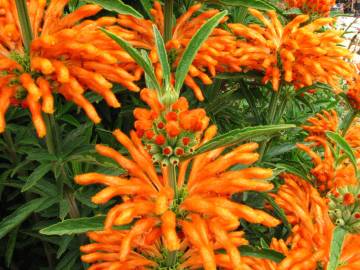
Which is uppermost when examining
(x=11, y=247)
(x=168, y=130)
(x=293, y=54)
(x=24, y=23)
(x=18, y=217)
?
(x=24, y=23)

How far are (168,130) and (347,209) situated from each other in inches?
46.0

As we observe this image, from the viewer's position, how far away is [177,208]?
68.0 inches

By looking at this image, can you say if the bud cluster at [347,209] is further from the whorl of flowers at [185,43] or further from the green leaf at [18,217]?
the green leaf at [18,217]

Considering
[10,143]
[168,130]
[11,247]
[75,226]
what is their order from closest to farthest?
1. [168,130]
2. [75,226]
3. [10,143]
4. [11,247]

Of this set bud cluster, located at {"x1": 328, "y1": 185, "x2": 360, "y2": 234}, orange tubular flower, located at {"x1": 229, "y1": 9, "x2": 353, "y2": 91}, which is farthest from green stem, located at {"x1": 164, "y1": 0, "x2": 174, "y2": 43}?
bud cluster, located at {"x1": 328, "y1": 185, "x2": 360, "y2": 234}

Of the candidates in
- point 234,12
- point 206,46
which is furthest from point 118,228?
point 234,12

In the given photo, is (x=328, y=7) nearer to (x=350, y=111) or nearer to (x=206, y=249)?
(x=350, y=111)

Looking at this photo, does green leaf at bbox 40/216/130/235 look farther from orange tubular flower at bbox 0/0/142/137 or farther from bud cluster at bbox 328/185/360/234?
bud cluster at bbox 328/185/360/234

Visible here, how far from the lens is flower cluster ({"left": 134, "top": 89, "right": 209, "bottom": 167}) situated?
57.7 inches

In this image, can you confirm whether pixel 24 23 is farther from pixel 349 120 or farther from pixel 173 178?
pixel 349 120

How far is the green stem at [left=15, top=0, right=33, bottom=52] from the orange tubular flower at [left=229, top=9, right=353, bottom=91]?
4.32 feet

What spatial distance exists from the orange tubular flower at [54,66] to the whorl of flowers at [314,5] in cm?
185

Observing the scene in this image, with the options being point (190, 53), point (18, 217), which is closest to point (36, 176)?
point (18, 217)

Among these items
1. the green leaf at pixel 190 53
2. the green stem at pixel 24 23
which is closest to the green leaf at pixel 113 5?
the green stem at pixel 24 23
